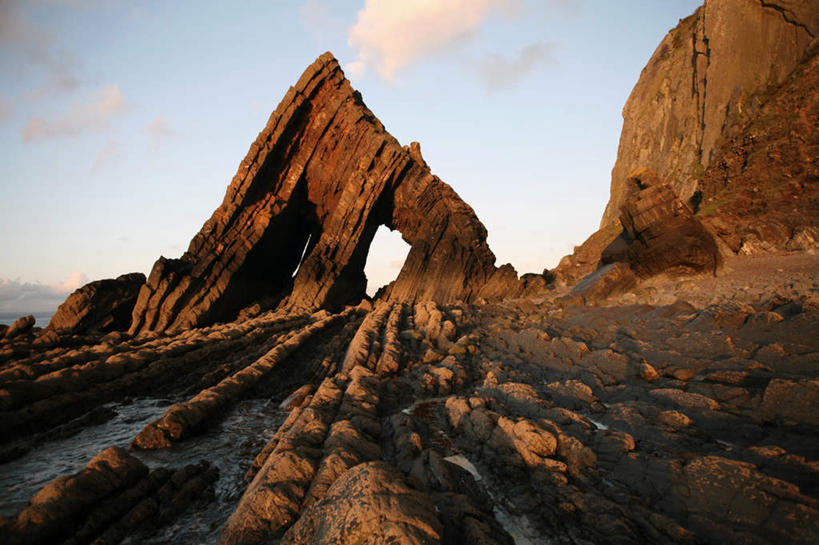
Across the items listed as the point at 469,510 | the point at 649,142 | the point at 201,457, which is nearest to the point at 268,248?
the point at 201,457

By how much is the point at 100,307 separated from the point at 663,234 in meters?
27.3

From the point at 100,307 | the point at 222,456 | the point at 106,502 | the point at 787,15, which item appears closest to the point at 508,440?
the point at 222,456

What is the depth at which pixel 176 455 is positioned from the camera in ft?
18.6

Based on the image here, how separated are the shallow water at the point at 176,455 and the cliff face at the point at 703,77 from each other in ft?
61.9

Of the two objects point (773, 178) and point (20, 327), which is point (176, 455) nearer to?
point (20, 327)

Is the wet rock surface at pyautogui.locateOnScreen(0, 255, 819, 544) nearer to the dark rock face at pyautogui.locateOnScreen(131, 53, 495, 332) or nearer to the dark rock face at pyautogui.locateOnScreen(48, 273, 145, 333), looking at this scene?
the dark rock face at pyautogui.locateOnScreen(48, 273, 145, 333)

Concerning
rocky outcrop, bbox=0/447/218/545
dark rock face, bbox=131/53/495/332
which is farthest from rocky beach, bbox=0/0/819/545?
dark rock face, bbox=131/53/495/332

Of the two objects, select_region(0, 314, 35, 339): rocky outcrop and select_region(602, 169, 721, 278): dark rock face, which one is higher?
select_region(602, 169, 721, 278): dark rock face

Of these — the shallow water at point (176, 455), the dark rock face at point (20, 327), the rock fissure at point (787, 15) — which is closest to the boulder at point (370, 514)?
the shallow water at point (176, 455)

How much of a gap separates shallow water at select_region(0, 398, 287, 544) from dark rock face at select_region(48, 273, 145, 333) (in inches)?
570

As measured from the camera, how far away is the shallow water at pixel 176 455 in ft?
13.1

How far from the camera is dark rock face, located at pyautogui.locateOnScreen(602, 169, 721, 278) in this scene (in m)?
12.8

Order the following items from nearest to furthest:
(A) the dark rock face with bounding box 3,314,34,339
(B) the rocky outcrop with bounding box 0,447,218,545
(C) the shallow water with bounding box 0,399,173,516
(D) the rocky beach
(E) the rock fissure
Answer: (D) the rocky beach < (B) the rocky outcrop with bounding box 0,447,218,545 < (C) the shallow water with bounding box 0,399,173,516 < (A) the dark rock face with bounding box 3,314,34,339 < (E) the rock fissure

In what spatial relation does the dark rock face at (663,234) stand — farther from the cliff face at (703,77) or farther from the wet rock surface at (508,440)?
the cliff face at (703,77)
